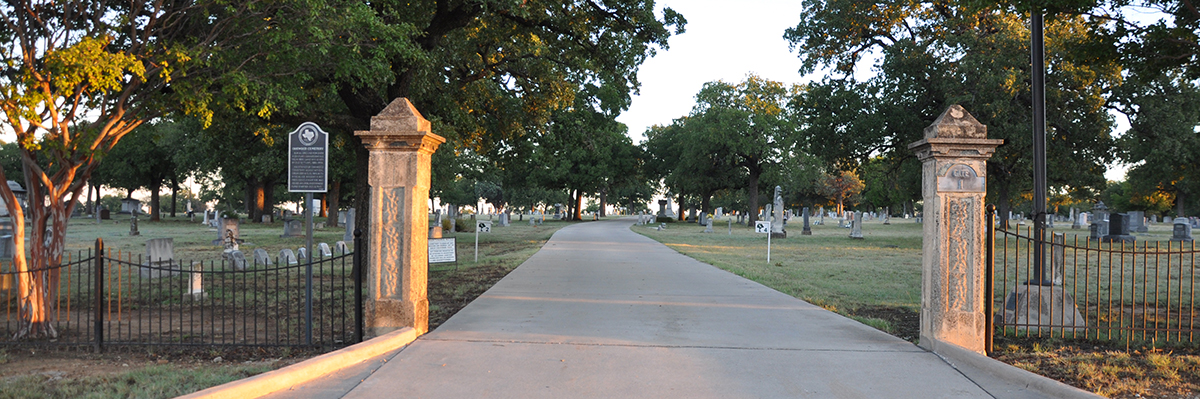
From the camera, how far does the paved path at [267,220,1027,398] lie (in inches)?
198

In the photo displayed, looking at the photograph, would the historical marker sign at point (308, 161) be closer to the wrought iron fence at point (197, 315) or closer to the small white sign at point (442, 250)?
the wrought iron fence at point (197, 315)

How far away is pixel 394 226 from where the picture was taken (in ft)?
22.3

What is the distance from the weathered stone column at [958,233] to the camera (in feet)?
21.2

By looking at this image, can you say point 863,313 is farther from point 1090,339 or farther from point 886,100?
point 886,100

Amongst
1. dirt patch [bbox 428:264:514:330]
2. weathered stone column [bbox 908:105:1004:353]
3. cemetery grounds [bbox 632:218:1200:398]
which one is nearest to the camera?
cemetery grounds [bbox 632:218:1200:398]

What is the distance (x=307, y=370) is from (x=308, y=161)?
2.60 m

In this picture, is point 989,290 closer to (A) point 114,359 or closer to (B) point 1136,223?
(A) point 114,359

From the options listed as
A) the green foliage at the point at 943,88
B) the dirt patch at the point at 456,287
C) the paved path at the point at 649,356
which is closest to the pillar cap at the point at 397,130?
the paved path at the point at 649,356

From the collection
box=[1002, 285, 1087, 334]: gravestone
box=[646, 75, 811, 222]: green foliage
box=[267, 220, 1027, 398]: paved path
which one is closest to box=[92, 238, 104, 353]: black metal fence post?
box=[267, 220, 1027, 398]: paved path

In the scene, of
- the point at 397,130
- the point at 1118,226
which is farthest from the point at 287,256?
the point at 1118,226

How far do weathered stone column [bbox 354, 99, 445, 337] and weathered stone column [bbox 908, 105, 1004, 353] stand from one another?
510 cm

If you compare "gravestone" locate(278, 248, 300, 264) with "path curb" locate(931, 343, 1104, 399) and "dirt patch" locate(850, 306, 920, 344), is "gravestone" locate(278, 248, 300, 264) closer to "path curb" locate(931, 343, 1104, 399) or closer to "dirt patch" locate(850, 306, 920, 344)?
"dirt patch" locate(850, 306, 920, 344)

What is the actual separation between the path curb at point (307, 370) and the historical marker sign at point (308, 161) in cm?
185

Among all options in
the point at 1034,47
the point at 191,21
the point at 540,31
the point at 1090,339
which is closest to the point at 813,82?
Result: the point at 540,31
